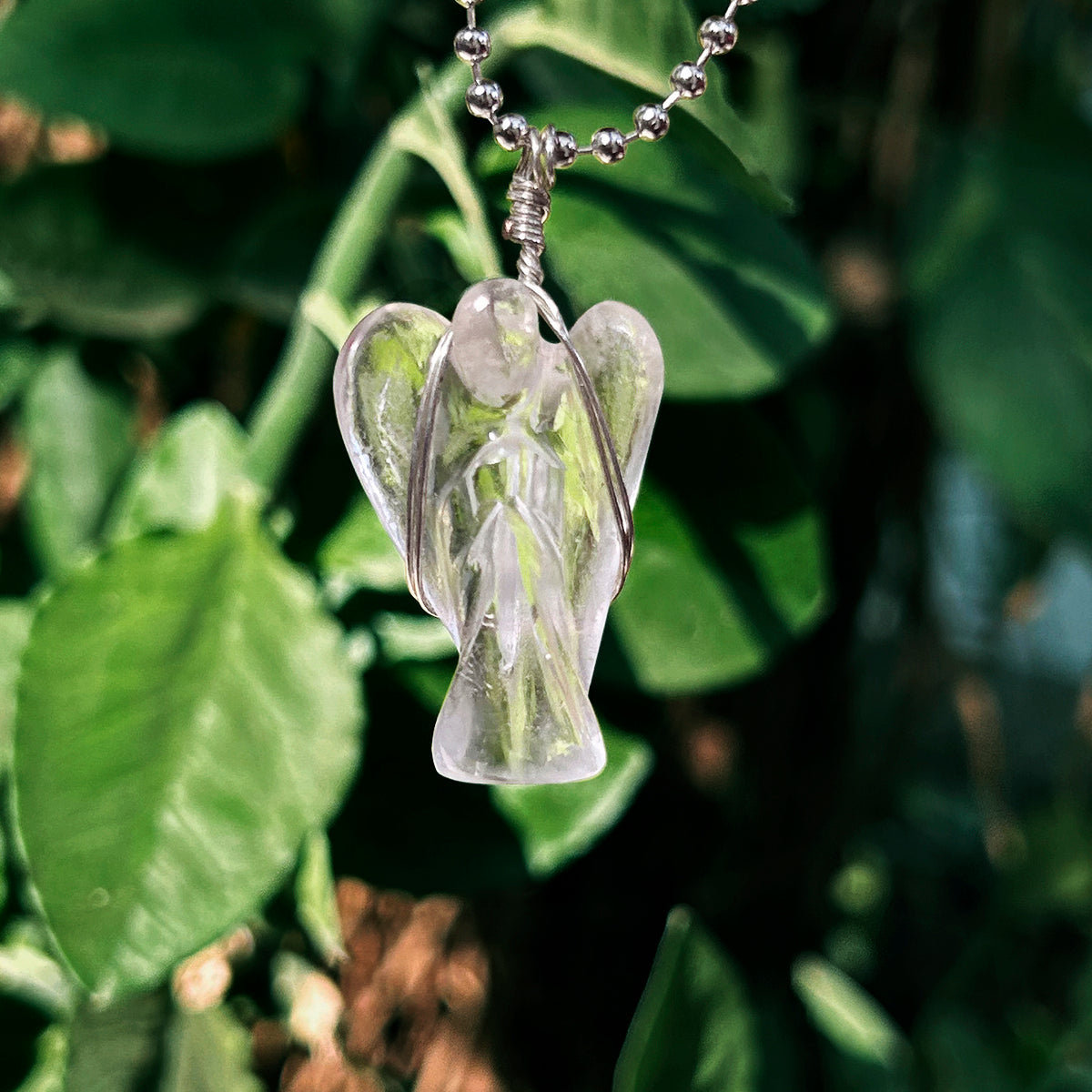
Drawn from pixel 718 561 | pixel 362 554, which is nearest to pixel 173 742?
pixel 362 554

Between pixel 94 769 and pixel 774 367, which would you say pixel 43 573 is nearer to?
pixel 94 769

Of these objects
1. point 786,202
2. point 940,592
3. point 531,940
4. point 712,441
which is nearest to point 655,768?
point 531,940

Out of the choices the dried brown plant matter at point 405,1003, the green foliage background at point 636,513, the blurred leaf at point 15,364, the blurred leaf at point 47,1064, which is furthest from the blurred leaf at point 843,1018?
the blurred leaf at point 15,364

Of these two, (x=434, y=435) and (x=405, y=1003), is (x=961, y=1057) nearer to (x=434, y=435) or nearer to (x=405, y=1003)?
(x=405, y=1003)

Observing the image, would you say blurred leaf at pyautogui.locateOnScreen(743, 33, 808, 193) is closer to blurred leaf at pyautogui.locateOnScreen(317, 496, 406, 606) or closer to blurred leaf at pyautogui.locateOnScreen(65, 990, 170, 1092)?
blurred leaf at pyautogui.locateOnScreen(317, 496, 406, 606)

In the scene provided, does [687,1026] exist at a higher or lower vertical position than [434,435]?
lower

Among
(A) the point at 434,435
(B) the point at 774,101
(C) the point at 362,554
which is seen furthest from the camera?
(B) the point at 774,101

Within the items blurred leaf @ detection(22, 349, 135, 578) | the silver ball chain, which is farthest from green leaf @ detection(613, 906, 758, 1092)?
blurred leaf @ detection(22, 349, 135, 578)
